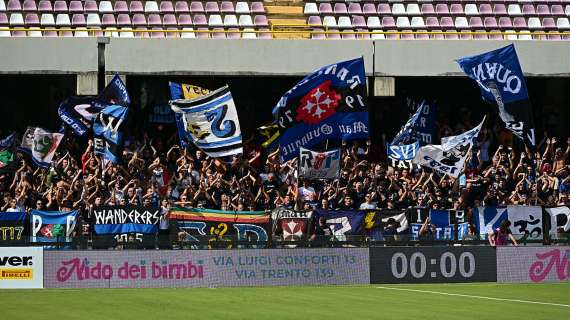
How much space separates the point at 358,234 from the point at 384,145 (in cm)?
858

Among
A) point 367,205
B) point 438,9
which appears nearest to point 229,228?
point 367,205

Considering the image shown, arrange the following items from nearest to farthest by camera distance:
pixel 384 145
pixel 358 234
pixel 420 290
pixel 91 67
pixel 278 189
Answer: pixel 420 290
pixel 358 234
pixel 278 189
pixel 91 67
pixel 384 145

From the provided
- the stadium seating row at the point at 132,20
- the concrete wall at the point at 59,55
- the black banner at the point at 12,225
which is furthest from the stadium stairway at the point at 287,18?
the black banner at the point at 12,225

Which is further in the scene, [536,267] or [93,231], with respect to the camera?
[536,267]

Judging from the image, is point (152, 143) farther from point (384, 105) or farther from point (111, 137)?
point (384, 105)

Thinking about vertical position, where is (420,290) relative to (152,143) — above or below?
below

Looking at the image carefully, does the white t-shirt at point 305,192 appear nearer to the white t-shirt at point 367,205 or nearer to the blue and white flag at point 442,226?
the white t-shirt at point 367,205

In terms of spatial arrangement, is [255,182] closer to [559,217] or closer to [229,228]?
[229,228]

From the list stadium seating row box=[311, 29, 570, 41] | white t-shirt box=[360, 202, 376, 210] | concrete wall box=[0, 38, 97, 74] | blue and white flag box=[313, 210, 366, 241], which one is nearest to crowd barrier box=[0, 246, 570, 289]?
blue and white flag box=[313, 210, 366, 241]

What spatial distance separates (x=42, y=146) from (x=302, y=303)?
36.5 ft

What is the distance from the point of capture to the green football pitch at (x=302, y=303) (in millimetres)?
19125

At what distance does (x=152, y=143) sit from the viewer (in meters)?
35.5

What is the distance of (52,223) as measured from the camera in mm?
27156

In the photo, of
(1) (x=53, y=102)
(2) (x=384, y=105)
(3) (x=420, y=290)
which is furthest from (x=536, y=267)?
(1) (x=53, y=102)
